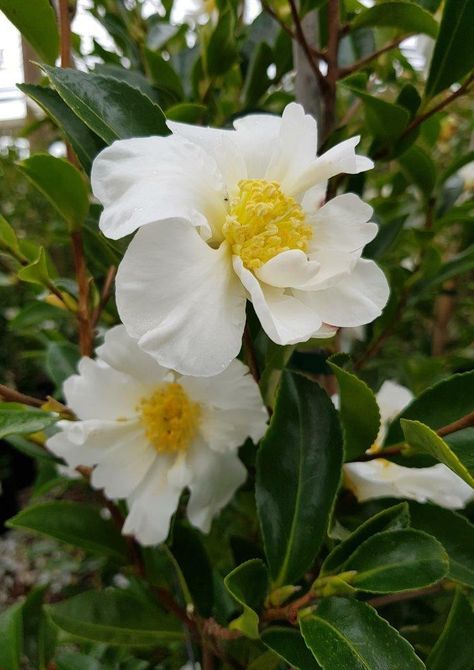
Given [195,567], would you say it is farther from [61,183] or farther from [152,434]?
[61,183]

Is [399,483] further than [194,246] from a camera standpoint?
Yes

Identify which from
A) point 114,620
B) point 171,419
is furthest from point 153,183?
point 114,620

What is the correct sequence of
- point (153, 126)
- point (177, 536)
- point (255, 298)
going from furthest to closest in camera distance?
point (177, 536)
point (153, 126)
point (255, 298)

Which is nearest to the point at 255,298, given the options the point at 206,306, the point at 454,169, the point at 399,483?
the point at 206,306

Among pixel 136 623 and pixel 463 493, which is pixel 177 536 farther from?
pixel 463 493

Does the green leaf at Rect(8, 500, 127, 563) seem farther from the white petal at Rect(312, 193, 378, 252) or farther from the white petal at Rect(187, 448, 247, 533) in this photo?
the white petal at Rect(312, 193, 378, 252)

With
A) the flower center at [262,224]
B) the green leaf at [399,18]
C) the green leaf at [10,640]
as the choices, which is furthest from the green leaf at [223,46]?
the green leaf at [10,640]

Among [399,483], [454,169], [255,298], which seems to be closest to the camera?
[255,298]
